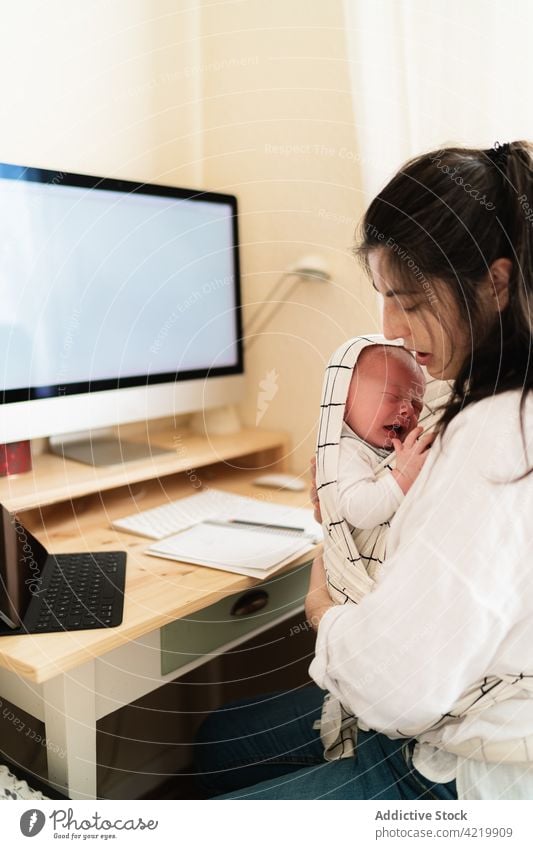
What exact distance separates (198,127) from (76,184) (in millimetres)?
396

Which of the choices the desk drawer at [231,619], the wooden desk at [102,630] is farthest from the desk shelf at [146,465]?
the desk drawer at [231,619]

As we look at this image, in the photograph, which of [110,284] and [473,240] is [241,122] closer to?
[110,284]

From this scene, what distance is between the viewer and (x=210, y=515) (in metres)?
1.17

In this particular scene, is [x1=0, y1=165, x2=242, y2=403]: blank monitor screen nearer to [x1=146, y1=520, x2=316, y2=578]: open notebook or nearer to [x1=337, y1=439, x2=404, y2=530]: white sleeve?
[x1=146, y1=520, x2=316, y2=578]: open notebook

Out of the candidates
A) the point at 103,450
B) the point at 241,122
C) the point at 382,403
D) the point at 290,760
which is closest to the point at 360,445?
the point at 382,403

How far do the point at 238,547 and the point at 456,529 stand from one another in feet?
1.57

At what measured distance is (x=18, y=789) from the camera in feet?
2.64

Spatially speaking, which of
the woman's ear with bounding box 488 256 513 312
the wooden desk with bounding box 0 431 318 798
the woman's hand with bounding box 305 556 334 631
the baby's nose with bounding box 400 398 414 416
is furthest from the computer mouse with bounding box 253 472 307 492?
the woman's ear with bounding box 488 256 513 312

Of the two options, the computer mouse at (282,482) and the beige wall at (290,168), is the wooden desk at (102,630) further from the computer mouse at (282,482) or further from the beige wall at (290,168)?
the beige wall at (290,168)

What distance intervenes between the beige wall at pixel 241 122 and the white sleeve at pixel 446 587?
1.72ft

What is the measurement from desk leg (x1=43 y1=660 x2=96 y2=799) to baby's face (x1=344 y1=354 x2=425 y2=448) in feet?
1.40
